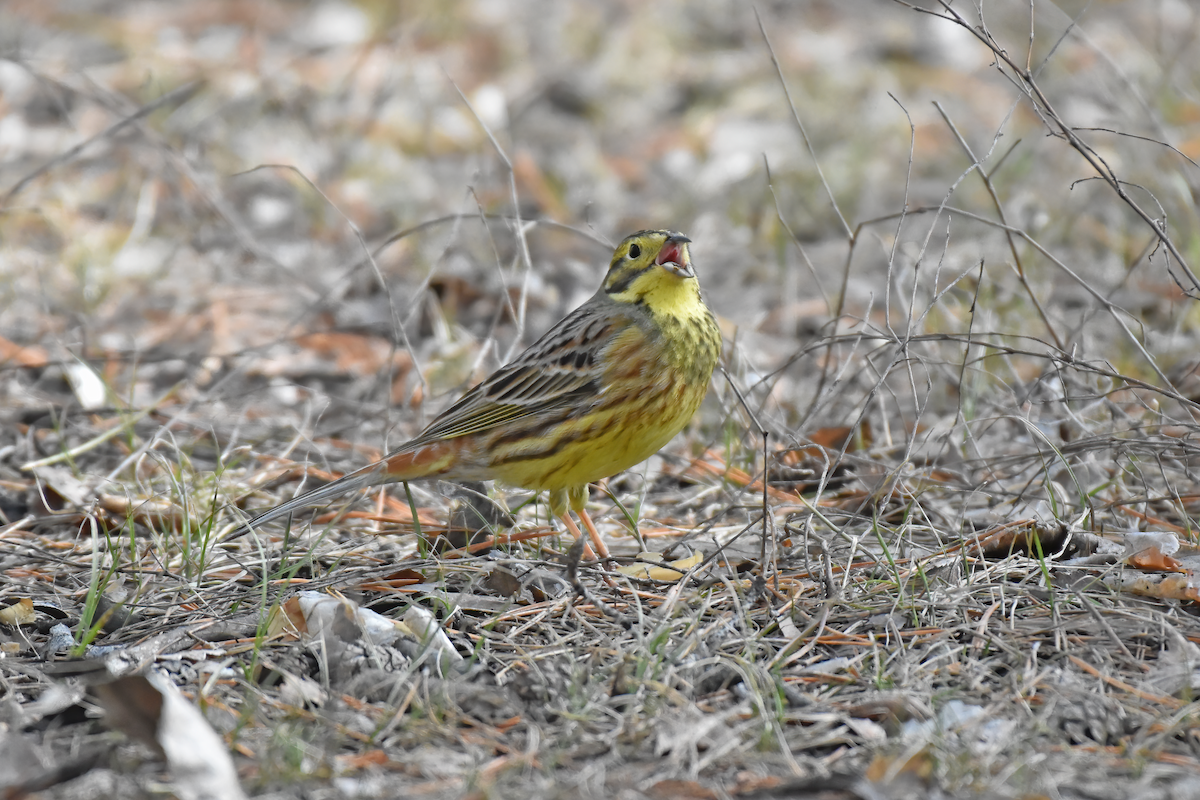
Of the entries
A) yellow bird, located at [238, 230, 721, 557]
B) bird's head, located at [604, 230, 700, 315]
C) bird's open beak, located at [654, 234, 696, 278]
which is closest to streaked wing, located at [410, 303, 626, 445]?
yellow bird, located at [238, 230, 721, 557]

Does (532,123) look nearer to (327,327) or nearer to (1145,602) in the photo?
(327,327)

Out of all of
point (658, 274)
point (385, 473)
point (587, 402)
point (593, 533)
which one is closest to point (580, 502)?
point (593, 533)

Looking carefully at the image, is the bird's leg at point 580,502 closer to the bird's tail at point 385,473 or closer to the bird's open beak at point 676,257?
the bird's tail at point 385,473

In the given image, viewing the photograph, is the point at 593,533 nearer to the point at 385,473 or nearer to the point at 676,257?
the point at 385,473

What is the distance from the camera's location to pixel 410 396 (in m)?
5.98

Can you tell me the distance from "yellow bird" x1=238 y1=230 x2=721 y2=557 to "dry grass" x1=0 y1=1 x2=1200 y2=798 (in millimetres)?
220

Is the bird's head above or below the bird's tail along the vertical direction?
above

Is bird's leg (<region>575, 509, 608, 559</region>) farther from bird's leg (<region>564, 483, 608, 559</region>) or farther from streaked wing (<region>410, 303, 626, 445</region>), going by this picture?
streaked wing (<region>410, 303, 626, 445</region>)

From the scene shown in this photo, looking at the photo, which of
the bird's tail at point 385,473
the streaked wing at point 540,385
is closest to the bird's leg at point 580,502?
the streaked wing at point 540,385

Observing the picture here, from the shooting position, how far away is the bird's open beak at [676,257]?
4832mm

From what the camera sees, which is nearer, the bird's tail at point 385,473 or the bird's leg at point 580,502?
the bird's tail at point 385,473

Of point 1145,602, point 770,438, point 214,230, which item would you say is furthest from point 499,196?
point 1145,602

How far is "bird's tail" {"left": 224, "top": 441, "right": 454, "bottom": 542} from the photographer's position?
4.62m

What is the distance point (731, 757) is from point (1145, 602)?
1.50 m
